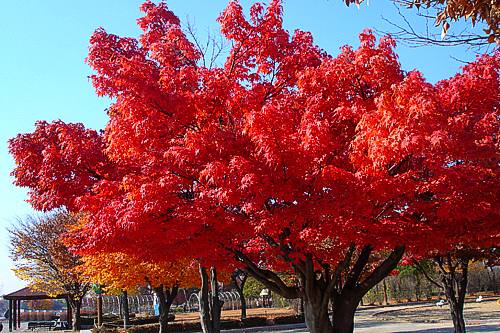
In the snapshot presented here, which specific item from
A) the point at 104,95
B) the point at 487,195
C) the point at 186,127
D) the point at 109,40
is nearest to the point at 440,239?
the point at 487,195

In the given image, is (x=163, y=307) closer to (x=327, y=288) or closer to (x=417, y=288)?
(x=327, y=288)

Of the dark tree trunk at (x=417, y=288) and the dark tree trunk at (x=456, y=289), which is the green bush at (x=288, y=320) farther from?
the dark tree trunk at (x=417, y=288)

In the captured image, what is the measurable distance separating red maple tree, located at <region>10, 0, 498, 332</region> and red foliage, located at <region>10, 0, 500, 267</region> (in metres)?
0.03

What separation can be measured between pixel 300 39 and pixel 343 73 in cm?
271

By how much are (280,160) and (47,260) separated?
115 feet

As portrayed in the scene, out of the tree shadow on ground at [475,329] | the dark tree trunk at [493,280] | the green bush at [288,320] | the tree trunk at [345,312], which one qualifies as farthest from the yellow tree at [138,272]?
the dark tree trunk at [493,280]

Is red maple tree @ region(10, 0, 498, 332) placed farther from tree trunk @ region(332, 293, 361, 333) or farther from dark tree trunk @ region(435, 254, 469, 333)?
dark tree trunk @ region(435, 254, 469, 333)

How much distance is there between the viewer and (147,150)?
10703 millimetres

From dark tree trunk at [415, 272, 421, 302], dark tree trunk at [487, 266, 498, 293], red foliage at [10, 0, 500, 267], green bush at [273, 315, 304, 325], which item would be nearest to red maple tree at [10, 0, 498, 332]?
red foliage at [10, 0, 500, 267]

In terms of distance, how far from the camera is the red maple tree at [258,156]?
30.1ft

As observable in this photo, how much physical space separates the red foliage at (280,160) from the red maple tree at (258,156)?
1.3 inches

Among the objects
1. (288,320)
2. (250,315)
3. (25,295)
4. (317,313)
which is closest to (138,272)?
(317,313)

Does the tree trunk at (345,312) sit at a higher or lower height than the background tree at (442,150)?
lower

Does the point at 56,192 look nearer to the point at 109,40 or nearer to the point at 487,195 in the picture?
the point at 109,40
